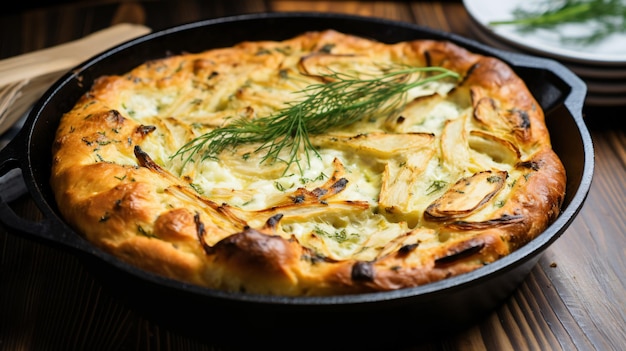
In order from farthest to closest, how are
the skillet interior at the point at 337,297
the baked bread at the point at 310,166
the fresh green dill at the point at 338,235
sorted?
the fresh green dill at the point at 338,235
the baked bread at the point at 310,166
the skillet interior at the point at 337,297

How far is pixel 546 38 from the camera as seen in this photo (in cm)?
404

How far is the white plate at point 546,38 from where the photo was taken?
368 cm

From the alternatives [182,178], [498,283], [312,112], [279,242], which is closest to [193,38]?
[312,112]

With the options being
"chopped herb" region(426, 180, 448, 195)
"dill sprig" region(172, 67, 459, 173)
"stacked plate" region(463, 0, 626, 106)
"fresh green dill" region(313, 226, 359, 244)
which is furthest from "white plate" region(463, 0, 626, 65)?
"fresh green dill" region(313, 226, 359, 244)

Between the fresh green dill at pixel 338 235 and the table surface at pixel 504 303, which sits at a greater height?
the fresh green dill at pixel 338 235

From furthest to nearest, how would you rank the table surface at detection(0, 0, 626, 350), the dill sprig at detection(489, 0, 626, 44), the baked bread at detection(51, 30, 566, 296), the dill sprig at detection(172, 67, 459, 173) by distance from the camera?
1. the dill sprig at detection(489, 0, 626, 44)
2. the dill sprig at detection(172, 67, 459, 173)
3. the table surface at detection(0, 0, 626, 350)
4. the baked bread at detection(51, 30, 566, 296)

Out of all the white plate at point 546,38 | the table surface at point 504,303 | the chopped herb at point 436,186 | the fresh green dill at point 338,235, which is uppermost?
the white plate at point 546,38

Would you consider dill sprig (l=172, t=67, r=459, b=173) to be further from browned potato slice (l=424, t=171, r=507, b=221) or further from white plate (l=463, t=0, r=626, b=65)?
white plate (l=463, t=0, r=626, b=65)

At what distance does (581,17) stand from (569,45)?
35 cm

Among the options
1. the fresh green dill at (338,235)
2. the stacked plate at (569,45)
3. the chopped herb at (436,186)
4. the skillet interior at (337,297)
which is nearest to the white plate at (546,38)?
the stacked plate at (569,45)

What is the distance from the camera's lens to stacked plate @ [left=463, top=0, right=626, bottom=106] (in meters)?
3.68

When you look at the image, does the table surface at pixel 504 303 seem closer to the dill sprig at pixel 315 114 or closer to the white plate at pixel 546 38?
the white plate at pixel 546 38

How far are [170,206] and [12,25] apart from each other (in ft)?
9.08

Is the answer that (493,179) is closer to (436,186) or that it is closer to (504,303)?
(436,186)
